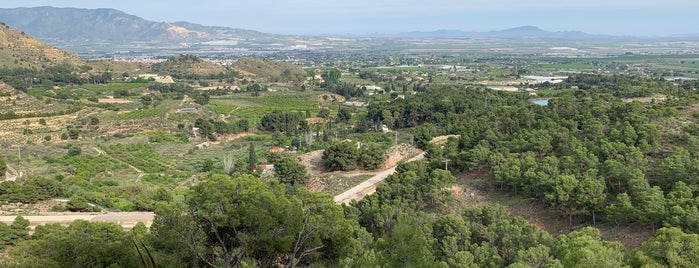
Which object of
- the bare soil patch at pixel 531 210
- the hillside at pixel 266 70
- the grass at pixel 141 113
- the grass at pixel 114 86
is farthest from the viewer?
the hillside at pixel 266 70

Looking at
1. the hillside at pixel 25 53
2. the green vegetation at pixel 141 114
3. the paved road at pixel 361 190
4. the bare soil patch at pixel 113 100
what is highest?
the hillside at pixel 25 53

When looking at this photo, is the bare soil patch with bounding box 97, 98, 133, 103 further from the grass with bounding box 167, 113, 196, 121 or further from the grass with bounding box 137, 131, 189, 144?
the grass with bounding box 137, 131, 189, 144

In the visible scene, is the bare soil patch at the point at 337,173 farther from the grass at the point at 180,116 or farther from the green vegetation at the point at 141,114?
the green vegetation at the point at 141,114

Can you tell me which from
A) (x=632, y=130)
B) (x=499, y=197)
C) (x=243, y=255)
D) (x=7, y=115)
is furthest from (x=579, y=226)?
(x=7, y=115)

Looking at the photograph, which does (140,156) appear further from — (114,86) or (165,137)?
(114,86)

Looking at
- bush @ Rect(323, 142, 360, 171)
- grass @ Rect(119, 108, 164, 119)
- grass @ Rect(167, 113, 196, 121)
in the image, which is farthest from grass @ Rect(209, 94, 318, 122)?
bush @ Rect(323, 142, 360, 171)

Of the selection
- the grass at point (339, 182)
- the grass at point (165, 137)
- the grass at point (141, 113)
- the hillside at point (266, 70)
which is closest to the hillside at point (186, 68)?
the hillside at point (266, 70)

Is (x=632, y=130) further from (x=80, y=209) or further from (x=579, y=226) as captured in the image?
(x=80, y=209)
